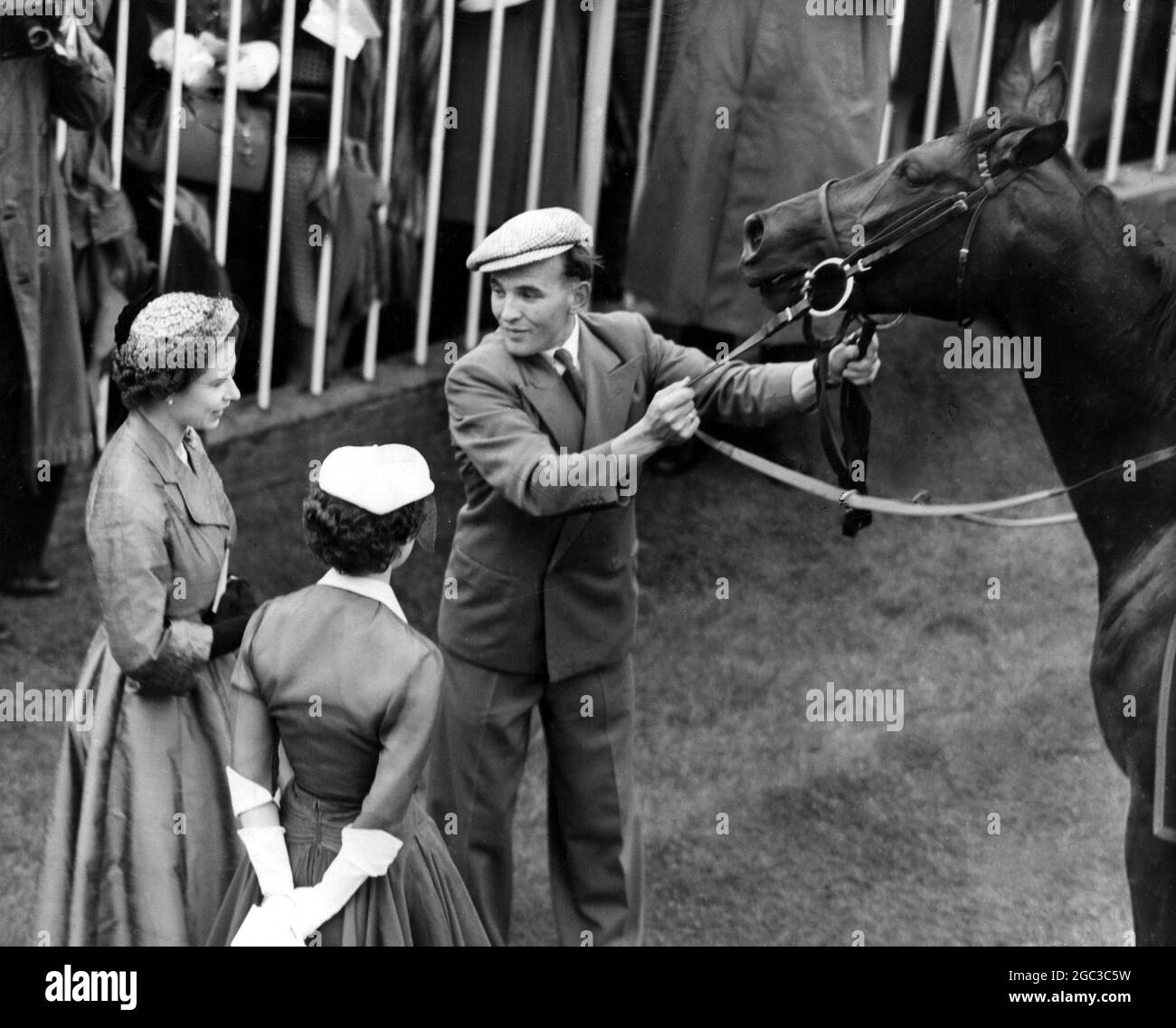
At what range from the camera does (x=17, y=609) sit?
5.29m

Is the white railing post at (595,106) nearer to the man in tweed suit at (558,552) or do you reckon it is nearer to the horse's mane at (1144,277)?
the man in tweed suit at (558,552)

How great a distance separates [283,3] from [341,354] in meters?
0.98

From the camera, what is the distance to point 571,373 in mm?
4426

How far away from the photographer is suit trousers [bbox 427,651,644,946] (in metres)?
4.55

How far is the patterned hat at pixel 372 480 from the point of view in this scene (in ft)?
11.8

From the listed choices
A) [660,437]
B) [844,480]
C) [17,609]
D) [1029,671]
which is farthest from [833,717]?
[17,609]

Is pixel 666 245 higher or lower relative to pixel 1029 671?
higher

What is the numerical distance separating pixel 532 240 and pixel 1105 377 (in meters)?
1.26

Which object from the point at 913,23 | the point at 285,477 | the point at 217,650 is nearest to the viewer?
the point at 217,650

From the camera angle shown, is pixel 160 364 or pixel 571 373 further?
pixel 571 373

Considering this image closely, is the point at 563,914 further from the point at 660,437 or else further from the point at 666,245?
the point at 666,245

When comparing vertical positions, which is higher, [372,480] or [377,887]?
[372,480]

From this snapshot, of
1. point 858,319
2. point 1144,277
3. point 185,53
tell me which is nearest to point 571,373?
point 858,319

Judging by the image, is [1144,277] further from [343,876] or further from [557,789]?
[343,876]
